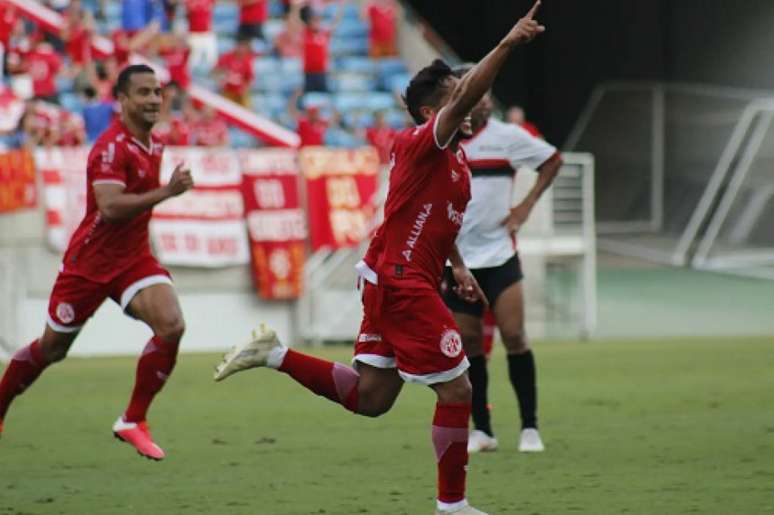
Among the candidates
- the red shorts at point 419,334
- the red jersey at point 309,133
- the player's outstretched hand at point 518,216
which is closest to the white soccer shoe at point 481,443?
the player's outstretched hand at point 518,216

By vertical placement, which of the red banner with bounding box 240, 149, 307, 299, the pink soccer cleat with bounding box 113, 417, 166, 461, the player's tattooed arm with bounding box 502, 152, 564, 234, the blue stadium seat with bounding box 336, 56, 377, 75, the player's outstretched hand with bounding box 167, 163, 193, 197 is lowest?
the red banner with bounding box 240, 149, 307, 299

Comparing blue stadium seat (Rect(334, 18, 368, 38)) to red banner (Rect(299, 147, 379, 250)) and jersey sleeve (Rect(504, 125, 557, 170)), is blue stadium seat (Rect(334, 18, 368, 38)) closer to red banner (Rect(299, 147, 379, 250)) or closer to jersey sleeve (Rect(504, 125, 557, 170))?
red banner (Rect(299, 147, 379, 250))

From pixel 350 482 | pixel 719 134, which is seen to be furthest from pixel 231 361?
pixel 719 134

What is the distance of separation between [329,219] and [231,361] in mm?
11524

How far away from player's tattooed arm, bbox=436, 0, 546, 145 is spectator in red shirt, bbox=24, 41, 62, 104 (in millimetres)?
17186

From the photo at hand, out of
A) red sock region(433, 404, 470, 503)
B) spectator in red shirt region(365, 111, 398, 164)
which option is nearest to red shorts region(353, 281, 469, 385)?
Result: red sock region(433, 404, 470, 503)

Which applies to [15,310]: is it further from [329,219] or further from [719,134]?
[719,134]

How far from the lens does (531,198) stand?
34.4 feet

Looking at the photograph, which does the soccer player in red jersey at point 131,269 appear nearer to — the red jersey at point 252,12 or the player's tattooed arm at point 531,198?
the player's tattooed arm at point 531,198

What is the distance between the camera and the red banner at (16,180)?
18.4 meters

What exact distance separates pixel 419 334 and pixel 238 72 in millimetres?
18213

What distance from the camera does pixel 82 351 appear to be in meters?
19.0

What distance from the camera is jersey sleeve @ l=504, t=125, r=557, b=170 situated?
10648 millimetres

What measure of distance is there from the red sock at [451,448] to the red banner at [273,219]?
39.1 feet
